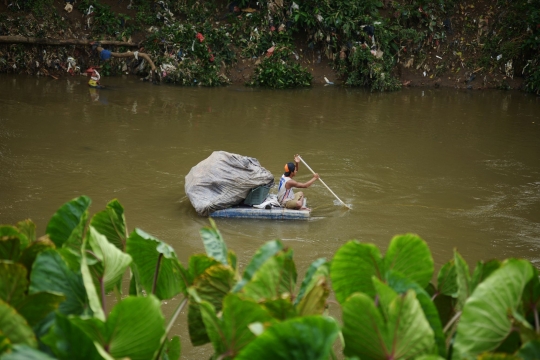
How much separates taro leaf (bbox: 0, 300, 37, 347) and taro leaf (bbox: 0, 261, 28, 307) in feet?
0.43

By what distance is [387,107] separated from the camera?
41.1ft

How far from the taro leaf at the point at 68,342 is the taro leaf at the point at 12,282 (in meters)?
0.16

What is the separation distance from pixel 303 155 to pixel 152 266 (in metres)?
7.52

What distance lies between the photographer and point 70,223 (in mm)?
1812

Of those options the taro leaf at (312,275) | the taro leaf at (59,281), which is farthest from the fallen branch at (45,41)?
the taro leaf at (312,275)

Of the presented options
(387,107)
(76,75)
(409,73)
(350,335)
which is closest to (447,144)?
(387,107)

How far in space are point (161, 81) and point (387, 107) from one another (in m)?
4.81

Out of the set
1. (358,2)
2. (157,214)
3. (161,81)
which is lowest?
Answer: (157,214)

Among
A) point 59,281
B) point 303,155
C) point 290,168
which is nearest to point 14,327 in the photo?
point 59,281

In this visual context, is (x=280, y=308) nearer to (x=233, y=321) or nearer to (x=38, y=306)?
Result: (x=233, y=321)

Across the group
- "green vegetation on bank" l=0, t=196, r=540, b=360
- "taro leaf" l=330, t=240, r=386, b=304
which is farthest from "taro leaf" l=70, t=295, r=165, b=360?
"taro leaf" l=330, t=240, r=386, b=304

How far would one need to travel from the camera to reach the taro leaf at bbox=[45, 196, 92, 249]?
1763mm

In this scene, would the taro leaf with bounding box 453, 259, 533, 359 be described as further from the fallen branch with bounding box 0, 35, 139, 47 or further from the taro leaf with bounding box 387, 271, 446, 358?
the fallen branch with bounding box 0, 35, 139, 47

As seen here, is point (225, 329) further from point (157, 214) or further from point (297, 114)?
point (297, 114)
